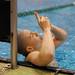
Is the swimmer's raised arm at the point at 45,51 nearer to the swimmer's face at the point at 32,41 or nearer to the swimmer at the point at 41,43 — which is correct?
the swimmer at the point at 41,43

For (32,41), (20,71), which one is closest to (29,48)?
(32,41)

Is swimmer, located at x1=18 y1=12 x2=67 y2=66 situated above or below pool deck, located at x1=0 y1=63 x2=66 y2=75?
above

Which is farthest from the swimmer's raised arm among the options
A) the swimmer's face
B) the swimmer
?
the swimmer's face

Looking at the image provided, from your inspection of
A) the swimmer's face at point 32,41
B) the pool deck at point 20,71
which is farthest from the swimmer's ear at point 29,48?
the pool deck at point 20,71

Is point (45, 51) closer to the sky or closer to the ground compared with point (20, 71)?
closer to the sky

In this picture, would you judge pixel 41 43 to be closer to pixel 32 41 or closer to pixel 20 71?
pixel 32 41

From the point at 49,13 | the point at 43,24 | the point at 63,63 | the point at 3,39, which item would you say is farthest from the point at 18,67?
the point at 49,13

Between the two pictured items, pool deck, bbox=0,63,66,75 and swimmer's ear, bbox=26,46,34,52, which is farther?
swimmer's ear, bbox=26,46,34,52

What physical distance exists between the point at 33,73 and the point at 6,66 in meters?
0.18

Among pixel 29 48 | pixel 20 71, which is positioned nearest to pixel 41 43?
pixel 29 48

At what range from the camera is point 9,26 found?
4.80ft

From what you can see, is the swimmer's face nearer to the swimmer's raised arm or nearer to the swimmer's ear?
the swimmer's ear

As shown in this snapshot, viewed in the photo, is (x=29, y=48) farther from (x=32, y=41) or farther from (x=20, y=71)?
(x=20, y=71)

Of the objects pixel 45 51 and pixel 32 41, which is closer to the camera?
pixel 45 51
